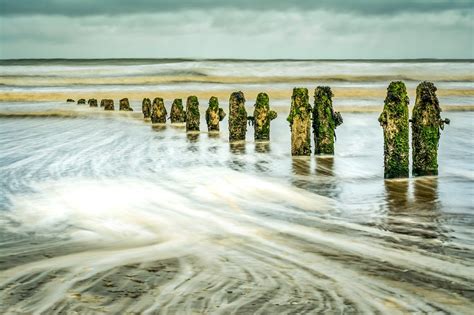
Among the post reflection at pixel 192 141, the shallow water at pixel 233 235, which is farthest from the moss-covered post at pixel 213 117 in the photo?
the shallow water at pixel 233 235

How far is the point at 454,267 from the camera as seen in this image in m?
5.89

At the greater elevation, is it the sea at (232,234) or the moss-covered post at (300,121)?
the moss-covered post at (300,121)

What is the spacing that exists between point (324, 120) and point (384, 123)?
315 centimetres

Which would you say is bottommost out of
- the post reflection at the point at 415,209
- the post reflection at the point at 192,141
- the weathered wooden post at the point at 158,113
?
the post reflection at the point at 415,209

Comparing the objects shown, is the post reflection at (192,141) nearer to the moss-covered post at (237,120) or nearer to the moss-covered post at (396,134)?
the moss-covered post at (237,120)

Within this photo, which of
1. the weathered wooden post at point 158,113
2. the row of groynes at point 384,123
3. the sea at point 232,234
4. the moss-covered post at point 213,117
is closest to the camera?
the sea at point 232,234

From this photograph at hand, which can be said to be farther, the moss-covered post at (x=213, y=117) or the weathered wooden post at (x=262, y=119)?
the moss-covered post at (x=213, y=117)

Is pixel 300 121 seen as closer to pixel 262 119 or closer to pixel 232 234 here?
pixel 262 119

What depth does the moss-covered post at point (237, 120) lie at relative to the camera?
59.8 ft

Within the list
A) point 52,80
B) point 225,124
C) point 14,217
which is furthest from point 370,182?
point 52,80

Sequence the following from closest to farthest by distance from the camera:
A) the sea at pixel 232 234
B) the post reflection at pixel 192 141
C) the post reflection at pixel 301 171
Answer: the sea at pixel 232 234, the post reflection at pixel 301 171, the post reflection at pixel 192 141

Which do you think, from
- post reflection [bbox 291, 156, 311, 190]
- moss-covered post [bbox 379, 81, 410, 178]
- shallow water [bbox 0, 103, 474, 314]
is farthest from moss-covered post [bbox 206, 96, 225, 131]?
moss-covered post [bbox 379, 81, 410, 178]

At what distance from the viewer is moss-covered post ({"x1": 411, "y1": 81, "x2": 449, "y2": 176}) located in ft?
37.6

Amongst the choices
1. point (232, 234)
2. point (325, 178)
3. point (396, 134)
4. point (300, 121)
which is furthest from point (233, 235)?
point (300, 121)
